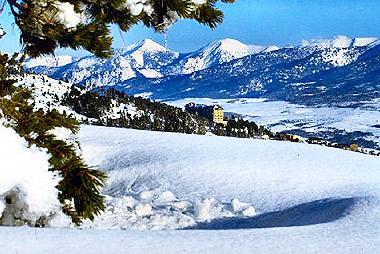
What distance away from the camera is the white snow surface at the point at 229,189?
18.5ft

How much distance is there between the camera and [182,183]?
14.3 meters

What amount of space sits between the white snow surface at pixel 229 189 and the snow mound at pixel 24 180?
0.37 m

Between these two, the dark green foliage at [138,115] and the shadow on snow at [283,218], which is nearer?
the shadow on snow at [283,218]

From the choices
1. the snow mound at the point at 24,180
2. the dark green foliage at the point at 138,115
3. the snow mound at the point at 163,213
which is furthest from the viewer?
the dark green foliage at the point at 138,115

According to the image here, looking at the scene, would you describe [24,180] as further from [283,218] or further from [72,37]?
[283,218]

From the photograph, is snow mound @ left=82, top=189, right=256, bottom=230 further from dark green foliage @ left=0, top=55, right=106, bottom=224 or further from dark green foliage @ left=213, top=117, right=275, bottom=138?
dark green foliage @ left=213, top=117, right=275, bottom=138

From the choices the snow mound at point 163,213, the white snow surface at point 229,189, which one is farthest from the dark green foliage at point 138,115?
the snow mound at point 163,213

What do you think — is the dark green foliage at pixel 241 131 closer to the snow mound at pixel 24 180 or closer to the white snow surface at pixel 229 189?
the white snow surface at pixel 229 189

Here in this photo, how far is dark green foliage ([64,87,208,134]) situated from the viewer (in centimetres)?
13577

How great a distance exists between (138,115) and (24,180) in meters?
153

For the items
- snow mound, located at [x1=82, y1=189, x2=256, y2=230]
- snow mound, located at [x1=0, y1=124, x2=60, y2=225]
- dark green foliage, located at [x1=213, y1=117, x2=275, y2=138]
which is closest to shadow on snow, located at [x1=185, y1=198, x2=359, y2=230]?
snow mound, located at [x1=82, y1=189, x2=256, y2=230]

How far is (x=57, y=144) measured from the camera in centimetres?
700

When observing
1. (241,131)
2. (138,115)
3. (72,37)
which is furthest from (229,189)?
(138,115)

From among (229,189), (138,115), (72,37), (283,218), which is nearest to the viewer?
(72,37)
